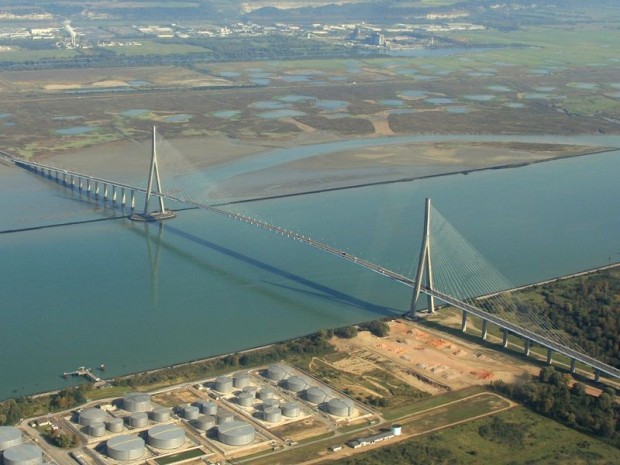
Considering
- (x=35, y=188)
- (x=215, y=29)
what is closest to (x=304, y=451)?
(x=35, y=188)

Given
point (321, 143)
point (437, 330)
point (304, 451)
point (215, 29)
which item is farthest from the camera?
point (215, 29)

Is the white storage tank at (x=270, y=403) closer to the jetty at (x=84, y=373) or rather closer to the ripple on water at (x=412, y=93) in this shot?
the jetty at (x=84, y=373)

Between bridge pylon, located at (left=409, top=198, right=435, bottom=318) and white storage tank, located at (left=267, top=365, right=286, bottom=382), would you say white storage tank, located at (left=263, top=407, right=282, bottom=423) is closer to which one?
white storage tank, located at (left=267, top=365, right=286, bottom=382)

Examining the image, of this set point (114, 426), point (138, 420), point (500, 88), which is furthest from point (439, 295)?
point (500, 88)

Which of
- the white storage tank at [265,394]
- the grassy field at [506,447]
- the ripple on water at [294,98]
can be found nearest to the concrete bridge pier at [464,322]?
the grassy field at [506,447]

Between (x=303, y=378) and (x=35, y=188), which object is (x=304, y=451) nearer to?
(x=303, y=378)

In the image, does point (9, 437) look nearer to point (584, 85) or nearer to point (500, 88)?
point (500, 88)
